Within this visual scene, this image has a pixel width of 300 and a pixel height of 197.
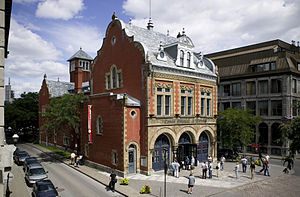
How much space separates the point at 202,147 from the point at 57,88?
33369 mm

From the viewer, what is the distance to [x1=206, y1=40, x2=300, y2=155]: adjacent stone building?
1509 inches

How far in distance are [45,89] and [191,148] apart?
35.0 meters

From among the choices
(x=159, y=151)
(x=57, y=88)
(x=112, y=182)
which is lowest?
(x=112, y=182)

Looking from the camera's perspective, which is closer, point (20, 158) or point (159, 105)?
point (159, 105)

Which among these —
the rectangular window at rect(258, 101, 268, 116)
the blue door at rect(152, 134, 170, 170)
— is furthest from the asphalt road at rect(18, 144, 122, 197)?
the rectangular window at rect(258, 101, 268, 116)

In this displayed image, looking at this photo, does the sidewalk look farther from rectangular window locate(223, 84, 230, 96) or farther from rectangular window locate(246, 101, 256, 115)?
rectangular window locate(223, 84, 230, 96)

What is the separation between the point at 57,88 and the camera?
4956 cm

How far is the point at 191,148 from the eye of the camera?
1163 inches

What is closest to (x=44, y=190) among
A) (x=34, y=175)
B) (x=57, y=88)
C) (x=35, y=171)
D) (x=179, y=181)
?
(x=34, y=175)

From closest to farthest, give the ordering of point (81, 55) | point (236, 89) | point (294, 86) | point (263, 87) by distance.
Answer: point (294, 86), point (263, 87), point (236, 89), point (81, 55)

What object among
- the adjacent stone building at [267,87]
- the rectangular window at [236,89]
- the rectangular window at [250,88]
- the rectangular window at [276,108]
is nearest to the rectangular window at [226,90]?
the adjacent stone building at [267,87]

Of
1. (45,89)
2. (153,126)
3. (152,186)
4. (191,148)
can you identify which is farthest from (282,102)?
(45,89)

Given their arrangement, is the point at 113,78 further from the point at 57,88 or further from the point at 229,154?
the point at 57,88

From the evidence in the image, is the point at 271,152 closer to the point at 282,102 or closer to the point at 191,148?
the point at 282,102
